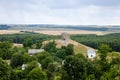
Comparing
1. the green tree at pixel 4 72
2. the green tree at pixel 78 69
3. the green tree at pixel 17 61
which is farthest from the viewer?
the green tree at pixel 17 61

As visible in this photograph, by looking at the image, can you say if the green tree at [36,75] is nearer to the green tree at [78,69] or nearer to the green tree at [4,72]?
the green tree at [4,72]

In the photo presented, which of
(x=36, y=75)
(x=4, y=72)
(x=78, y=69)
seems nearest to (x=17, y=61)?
(x=78, y=69)

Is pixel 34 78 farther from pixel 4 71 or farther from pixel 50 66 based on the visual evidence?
pixel 50 66

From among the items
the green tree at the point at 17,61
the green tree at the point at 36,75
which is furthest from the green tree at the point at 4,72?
the green tree at the point at 17,61

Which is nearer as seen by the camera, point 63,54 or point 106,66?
point 106,66

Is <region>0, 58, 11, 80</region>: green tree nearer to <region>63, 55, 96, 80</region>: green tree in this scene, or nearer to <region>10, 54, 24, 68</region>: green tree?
<region>63, 55, 96, 80</region>: green tree


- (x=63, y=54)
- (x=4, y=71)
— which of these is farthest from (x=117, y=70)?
(x=63, y=54)

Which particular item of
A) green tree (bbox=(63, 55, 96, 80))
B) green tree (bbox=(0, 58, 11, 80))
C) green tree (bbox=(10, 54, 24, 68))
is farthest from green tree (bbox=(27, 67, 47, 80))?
green tree (bbox=(10, 54, 24, 68))

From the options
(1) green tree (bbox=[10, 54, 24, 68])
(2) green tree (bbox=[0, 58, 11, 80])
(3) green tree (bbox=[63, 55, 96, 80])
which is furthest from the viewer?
(1) green tree (bbox=[10, 54, 24, 68])

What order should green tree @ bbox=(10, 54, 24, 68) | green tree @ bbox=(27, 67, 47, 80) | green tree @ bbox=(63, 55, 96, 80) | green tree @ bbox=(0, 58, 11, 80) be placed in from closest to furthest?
green tree @ bbox=(0, 58, 11, 80) < green tree @ bbox=(27, 67, 47, 80) < green tree @ bbox=(63, 55, 96, 80) < green tree @ bbox=(10, 54, 24, 68)

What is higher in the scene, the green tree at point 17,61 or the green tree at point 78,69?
the green tree at point 78,69

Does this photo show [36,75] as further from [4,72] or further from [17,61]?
[17,61]
